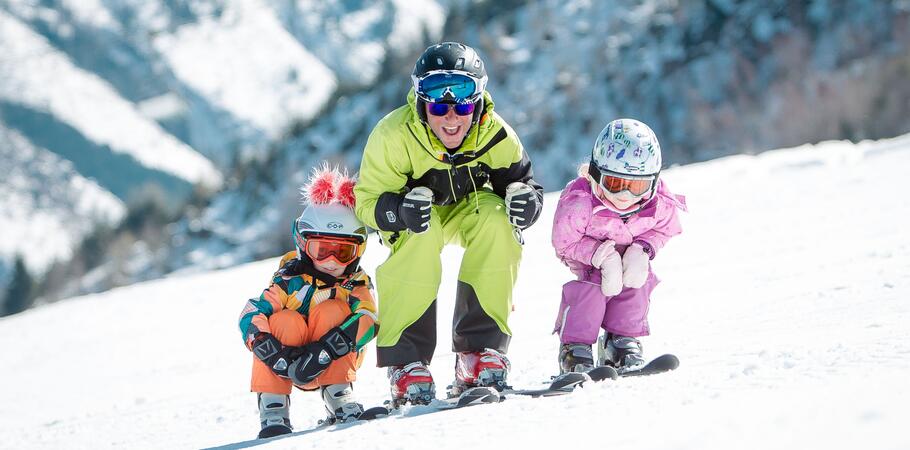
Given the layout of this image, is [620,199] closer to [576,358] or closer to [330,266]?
[576,358]

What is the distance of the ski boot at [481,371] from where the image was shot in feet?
12.8

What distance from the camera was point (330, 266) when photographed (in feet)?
14.0

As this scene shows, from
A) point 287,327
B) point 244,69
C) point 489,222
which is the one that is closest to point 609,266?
point 489,222

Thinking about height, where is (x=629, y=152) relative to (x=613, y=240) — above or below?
above

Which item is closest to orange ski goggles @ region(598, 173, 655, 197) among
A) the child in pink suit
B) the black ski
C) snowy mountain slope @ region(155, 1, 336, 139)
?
the child in pink suit

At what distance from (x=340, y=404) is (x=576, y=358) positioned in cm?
97

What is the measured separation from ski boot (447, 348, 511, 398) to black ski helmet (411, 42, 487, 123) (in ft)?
3.18

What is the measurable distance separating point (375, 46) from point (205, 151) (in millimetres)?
42917

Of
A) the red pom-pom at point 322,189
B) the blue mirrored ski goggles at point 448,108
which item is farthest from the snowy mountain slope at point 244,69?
the blue mirrored ski goggles at point 448,108

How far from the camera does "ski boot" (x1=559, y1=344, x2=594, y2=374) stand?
156 inches

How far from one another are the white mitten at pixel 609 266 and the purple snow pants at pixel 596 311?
8 centimetres

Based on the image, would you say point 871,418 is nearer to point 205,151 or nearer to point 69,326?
point 69,326

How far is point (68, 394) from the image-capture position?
23.3ft

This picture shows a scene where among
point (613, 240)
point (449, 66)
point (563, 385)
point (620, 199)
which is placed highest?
point (449, 66)
